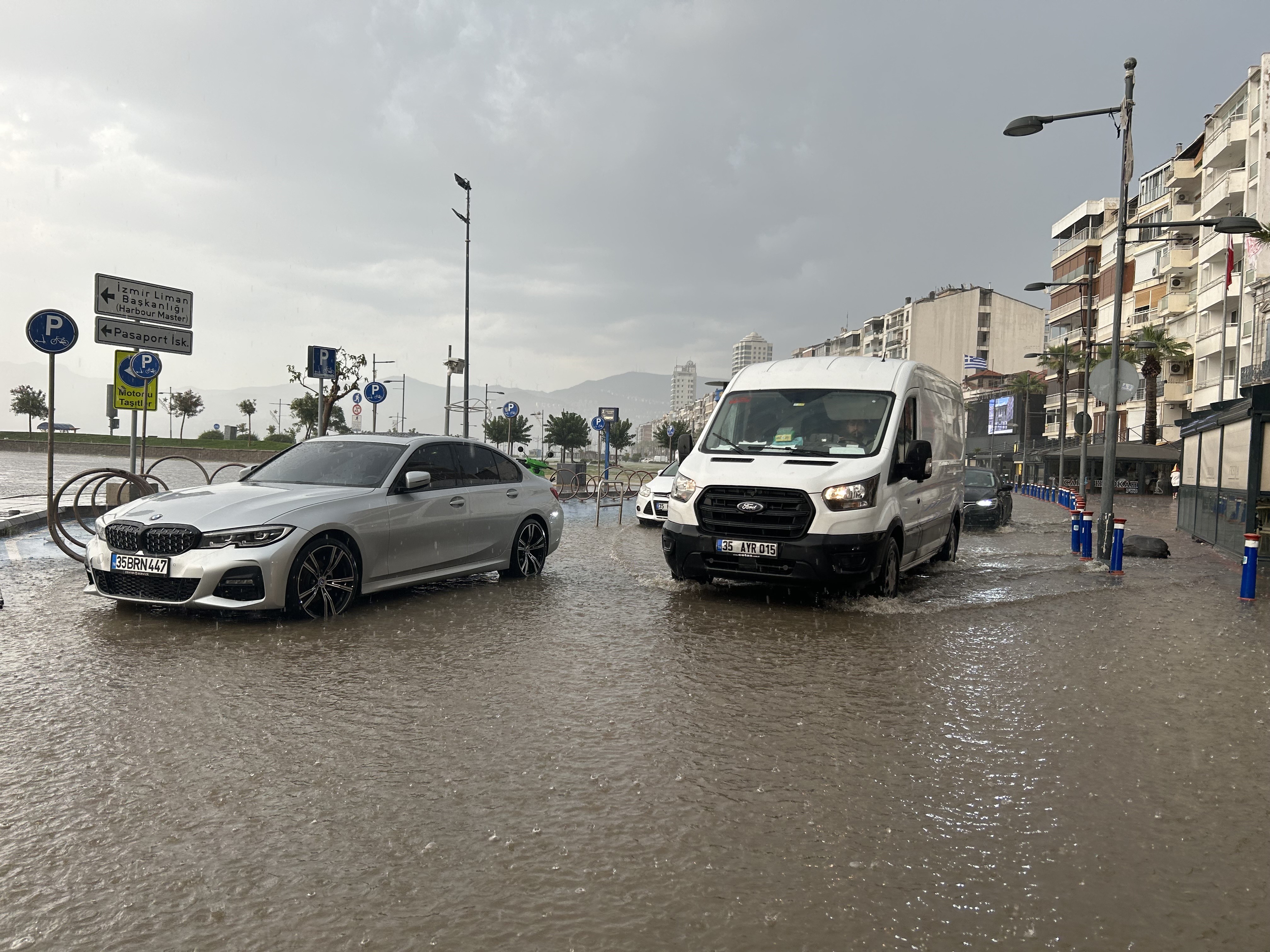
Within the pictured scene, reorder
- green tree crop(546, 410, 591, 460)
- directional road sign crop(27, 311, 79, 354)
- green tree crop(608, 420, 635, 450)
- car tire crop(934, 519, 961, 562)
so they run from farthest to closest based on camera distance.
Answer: green tree crop(608, 420, 635, 450) → green tree crop(546, 410, 591, 460) → car tire crop(934, 519, 961, 562) → directional road sign crop(27, 311, 79, 354)

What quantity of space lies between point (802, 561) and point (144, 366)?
11.0 m

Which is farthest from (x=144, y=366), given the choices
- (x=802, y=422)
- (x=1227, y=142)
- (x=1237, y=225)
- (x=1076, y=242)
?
(x=1076, y=242)

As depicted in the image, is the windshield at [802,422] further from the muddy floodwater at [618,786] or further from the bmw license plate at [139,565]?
the bmw license plate at [139,565]

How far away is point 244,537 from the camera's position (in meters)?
7.88

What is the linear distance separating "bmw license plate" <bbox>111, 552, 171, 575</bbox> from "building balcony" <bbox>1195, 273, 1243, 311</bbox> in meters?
51.0

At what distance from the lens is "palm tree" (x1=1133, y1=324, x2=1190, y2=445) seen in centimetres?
5900

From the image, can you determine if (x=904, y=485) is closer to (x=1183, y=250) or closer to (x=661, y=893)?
(x=661, y=893)

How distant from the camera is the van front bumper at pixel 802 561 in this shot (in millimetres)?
9117

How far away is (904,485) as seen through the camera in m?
10.3

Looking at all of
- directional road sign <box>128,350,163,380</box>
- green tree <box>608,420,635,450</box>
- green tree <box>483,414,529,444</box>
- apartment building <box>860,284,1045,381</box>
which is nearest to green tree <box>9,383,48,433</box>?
green tree <box>483,414,529,444</box>

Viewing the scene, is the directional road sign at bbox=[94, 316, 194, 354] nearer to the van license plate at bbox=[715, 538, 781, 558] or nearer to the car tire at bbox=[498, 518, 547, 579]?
the car tire at bbox=[498, 518, 547, 579]

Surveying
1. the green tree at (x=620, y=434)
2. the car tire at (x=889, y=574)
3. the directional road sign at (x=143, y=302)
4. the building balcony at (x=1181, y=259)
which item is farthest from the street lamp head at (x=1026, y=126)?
the green tree at (x=620, y=434)

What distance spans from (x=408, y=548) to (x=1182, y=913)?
6936mm

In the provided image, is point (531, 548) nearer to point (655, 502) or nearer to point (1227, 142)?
point (655, 502)
